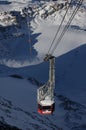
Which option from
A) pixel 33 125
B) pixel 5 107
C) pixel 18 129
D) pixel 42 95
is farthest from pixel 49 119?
pixel 42 95

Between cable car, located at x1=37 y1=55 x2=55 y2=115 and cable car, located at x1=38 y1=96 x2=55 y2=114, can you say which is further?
cable car, located at x1=38 y1=96 x2=55 y2=114

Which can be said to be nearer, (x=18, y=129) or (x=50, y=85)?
(x=50, y=85)

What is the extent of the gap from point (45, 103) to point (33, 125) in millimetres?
116633

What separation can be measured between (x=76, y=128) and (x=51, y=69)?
163093 millimetres

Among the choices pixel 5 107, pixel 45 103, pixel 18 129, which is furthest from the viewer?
pixel 5 107

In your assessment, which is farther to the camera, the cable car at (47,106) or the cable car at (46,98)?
the cable car at (47,106)

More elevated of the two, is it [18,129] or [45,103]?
[45,103]

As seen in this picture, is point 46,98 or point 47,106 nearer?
point 46,98

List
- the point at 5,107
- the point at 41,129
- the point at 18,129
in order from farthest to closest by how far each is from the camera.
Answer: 1. the point at 5,107
2. the point at 41,129
3. the point at 18,129

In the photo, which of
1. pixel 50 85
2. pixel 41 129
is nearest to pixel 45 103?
pixel 50 85

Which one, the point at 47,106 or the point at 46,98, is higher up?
the point at 46,98

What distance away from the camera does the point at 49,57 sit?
38094 mm

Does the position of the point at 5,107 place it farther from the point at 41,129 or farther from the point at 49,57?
the point at 49,57

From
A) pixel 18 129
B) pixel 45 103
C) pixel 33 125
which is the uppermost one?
pixel 45 103
